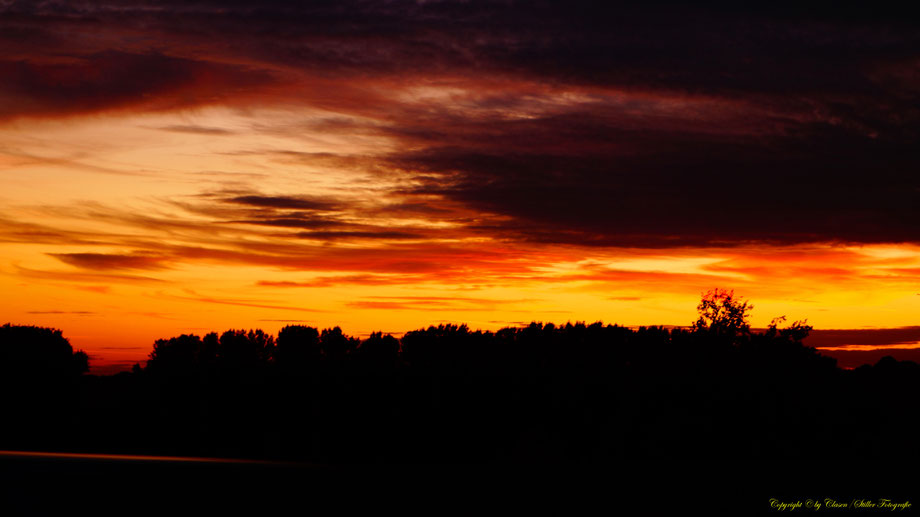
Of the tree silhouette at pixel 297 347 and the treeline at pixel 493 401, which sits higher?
the tree silhouette at pixel 297 347

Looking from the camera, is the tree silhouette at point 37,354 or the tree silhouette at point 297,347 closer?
the tree silhouette at point 37,354

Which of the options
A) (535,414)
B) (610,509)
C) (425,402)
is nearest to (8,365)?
(425,402)

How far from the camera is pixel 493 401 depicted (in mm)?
139375

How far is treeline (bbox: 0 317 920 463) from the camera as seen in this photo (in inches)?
5002

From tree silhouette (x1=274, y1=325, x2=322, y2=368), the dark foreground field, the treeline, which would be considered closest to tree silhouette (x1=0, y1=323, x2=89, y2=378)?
the treeline

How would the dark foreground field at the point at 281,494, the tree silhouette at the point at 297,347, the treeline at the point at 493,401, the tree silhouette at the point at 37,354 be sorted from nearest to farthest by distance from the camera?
the dark foreground field at the point at 281,494, the treeline at the point at 493,401, the tree silhouette at the point at 37,354, the tree silhouette at the point at 297,347

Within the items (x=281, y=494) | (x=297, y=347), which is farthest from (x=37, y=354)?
(x=281, y=494)

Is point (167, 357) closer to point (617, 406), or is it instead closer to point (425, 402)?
point (425, 402)

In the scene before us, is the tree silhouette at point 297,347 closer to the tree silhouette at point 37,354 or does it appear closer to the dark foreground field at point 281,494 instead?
the tree silhouette at point 37,354

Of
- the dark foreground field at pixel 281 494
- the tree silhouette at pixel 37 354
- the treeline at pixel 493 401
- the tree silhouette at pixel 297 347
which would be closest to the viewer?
the dark foreground field at pixel 281 494

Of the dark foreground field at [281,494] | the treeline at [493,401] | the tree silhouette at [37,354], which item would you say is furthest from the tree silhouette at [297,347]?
the dark foreground field at [281,494]

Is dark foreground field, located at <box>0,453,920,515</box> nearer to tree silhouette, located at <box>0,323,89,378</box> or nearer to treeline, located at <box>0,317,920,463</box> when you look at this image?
treeline, located at <box>0,317,920,463</box>

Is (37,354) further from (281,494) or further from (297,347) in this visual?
(281,494)

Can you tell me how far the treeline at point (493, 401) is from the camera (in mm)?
127062
